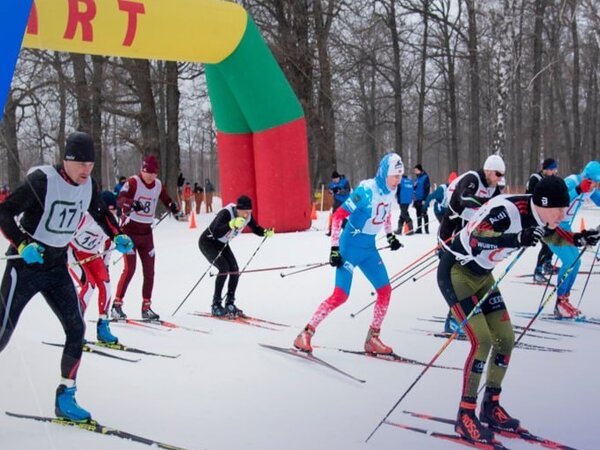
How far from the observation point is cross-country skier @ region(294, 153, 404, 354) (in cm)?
577

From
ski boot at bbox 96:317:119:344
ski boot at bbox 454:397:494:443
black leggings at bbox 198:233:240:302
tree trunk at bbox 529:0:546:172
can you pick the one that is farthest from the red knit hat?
tree trunk at bbox 529:0:546:172

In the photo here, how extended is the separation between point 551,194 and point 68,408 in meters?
3.23

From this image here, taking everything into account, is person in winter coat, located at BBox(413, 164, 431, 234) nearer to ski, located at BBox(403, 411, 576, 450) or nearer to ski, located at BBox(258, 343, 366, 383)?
ski, located at BBox(258, 343, 366, 383)

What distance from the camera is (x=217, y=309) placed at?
7.48 m

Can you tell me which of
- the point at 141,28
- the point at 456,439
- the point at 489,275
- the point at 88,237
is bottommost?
the point at 456,439

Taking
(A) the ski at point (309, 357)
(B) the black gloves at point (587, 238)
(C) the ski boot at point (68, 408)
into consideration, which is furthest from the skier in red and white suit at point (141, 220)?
(B) the black gloves at point (587, 238)

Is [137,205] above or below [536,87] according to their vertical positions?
below

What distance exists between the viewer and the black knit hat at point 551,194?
3537 mm

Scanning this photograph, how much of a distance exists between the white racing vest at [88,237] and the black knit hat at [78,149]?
2.11 metres

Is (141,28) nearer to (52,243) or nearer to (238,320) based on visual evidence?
(238,320)

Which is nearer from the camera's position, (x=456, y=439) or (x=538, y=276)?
(x=456, y=439)

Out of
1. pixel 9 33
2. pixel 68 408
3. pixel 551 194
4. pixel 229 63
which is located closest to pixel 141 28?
pixel 229 63

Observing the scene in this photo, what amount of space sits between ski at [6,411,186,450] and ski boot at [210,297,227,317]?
11.6 ft

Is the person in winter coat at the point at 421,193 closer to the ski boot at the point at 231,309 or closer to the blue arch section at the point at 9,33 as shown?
the ski boot at the point at 231,309
